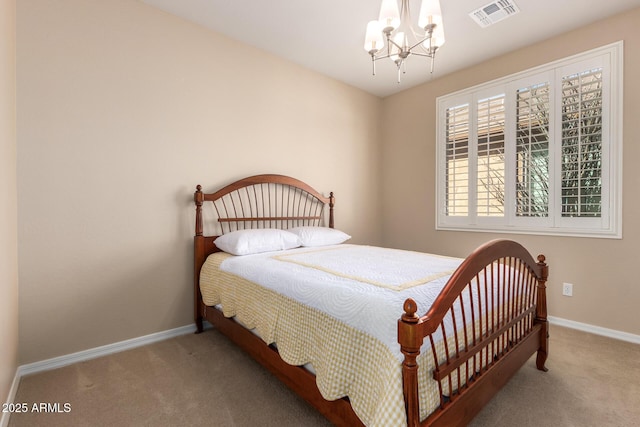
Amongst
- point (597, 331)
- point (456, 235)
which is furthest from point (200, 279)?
point (597, 331)

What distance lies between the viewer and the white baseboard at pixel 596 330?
2.41 m

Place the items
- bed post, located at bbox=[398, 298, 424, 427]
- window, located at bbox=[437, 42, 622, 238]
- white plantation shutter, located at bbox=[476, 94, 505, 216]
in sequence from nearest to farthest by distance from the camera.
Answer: bed post, located at bbox=[398, 298, 424, 427], window, located at bbox=[437, 42, 622, 238], white plantation shutter, located at bbox=[476, 94, 505, 216]

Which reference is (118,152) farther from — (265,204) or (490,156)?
(490,156)

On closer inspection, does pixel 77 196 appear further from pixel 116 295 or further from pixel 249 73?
pixel 249 73

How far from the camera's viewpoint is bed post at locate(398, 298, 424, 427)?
983 millimetres

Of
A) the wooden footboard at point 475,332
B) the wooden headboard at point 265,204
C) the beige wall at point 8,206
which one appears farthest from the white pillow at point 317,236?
the beige wall at point 8,206

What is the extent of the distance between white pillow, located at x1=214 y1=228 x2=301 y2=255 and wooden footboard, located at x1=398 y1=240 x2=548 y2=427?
5.17 ft

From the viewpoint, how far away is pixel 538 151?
2844 millimetres

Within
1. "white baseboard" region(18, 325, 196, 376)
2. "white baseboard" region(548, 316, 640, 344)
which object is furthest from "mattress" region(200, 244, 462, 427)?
"white baseboard" region(548, 316, 640, 344)

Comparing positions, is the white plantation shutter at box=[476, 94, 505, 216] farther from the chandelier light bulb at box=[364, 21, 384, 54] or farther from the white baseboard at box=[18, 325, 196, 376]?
the white baseboard at box=[18, 325, 196, 376]

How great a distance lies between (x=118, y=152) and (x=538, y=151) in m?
3.61

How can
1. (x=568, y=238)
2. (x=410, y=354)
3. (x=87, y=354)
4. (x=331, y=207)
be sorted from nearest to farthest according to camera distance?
(x=410, y=354)
(x=87, y=354)
(x=568, y=238)
(x=331, y=207)

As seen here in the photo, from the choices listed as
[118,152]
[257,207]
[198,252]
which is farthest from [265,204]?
[118,152]

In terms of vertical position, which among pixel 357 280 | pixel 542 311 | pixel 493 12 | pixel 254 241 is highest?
pixel 493 12
